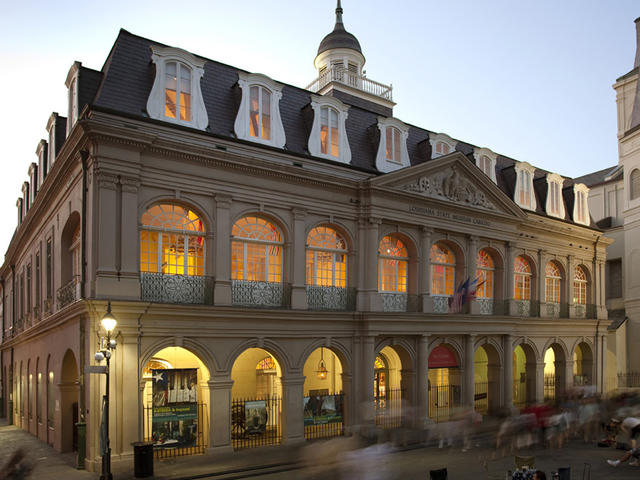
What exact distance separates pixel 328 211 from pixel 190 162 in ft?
18.1

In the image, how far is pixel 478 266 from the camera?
27953 mm

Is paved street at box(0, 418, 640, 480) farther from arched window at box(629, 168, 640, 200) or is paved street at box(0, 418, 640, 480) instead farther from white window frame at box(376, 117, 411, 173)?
arched window at box(629, 168, 640, 200)

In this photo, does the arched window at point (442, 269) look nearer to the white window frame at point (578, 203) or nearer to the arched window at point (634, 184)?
the white window frame at point (578, 203)

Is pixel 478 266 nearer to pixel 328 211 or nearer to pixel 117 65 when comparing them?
pixel 328 211

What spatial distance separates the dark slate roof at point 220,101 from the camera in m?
19.1

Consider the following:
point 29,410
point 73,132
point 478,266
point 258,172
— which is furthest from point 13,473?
point 478,266

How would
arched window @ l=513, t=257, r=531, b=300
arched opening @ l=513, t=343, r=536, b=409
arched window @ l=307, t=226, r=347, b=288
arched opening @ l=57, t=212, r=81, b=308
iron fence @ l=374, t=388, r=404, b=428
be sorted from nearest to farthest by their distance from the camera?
1. arched opening @ l=57, t=212, r=81, b=308
2. arched window @ l=307, t=226, r=347, b=288
3. iron fence @ l=374, t=388, r=404, b=428
4. arched opening @ l=513, t=343, r=536, b=409
5. arched window @ l=513, t=257, r=531, b=300

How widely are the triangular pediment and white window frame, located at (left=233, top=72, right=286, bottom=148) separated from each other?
13.3 feet

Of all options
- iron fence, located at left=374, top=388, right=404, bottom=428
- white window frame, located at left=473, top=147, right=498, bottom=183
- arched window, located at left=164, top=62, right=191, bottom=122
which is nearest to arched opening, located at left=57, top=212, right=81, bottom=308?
arched window, located at left=164, top=62, right=191, bottom=122

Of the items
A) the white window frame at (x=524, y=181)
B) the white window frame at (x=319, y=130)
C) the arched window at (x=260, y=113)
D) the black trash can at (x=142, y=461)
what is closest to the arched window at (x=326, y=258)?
the white window frame at (x=319, y=130)

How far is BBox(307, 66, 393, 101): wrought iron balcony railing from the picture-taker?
103 feet

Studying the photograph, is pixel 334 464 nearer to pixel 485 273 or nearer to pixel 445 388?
pixel 445 388

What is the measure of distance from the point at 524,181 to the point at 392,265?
416 inches

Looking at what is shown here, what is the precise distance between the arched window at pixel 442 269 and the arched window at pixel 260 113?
896 cm
